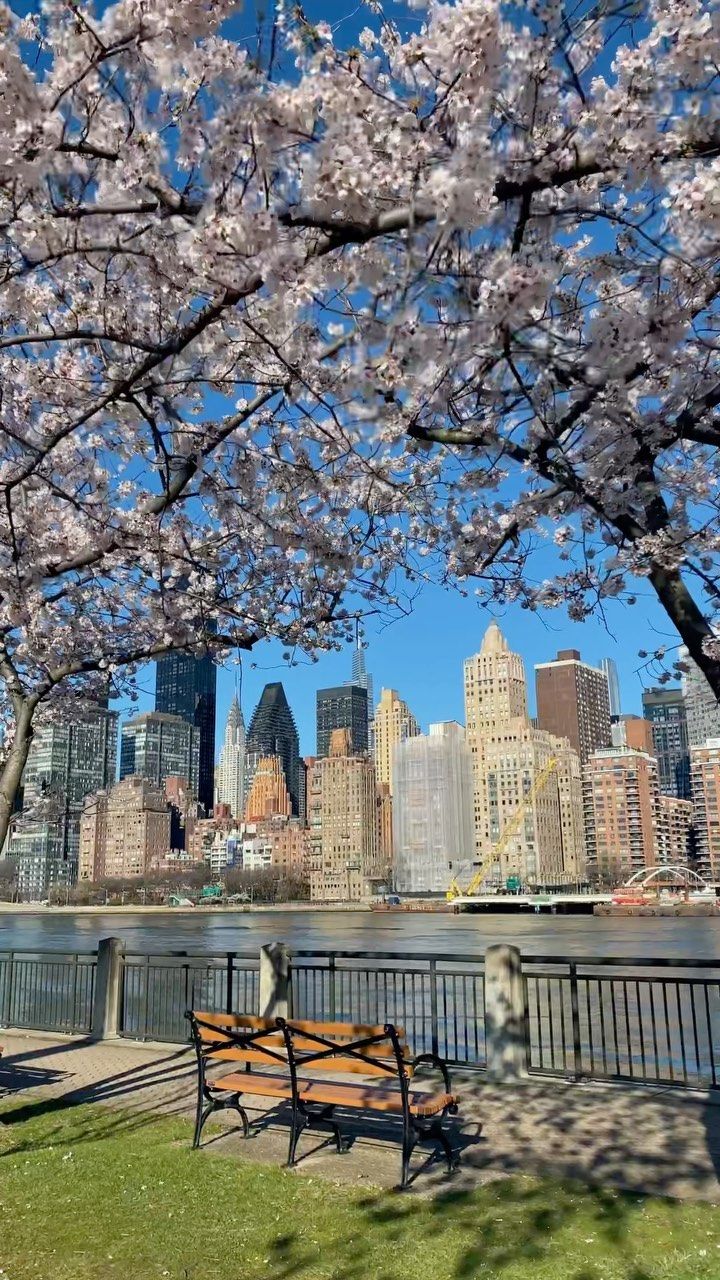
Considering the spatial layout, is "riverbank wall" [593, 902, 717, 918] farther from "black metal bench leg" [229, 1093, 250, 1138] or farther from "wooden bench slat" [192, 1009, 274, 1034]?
"wooden bench slat" [192, 1009, 274, 1034]

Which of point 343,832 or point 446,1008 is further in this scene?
point 343,832

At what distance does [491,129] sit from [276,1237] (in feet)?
18.7

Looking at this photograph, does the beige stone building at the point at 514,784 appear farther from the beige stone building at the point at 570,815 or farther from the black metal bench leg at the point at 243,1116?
the black metal bench leg at the point at 243,1116

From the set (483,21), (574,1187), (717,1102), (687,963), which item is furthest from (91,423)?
(717,1102)

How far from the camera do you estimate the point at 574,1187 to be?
6.04 metres

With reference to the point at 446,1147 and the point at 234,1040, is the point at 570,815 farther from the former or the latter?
the point at 446,1147

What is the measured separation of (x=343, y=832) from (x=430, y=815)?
35.6 meters

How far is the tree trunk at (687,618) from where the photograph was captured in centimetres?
539

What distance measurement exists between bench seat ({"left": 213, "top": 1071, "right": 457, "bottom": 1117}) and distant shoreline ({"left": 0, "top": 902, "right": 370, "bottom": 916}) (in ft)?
480

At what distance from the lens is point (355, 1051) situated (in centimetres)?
668

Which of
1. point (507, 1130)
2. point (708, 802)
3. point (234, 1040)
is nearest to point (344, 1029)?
point (234, 1040)

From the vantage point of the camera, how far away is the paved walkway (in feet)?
20.8

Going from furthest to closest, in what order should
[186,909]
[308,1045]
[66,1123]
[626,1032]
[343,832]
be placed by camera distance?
1. [343,832]
2. [186,909]
3. [626,1032]
4. [66,1123]
5. [308,1045]

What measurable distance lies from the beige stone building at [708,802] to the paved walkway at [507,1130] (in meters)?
180
